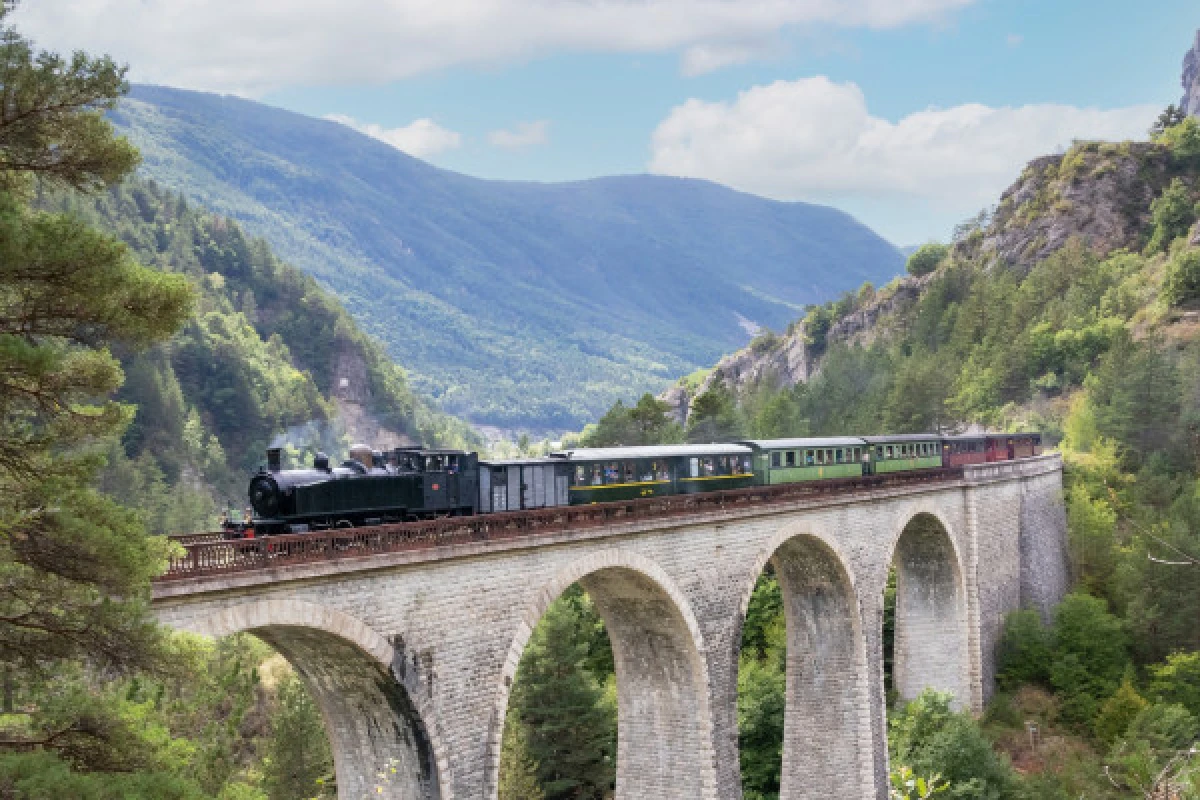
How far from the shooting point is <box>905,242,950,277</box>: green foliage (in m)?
122

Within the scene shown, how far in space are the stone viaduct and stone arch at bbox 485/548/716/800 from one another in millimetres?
55

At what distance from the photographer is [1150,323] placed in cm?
7519

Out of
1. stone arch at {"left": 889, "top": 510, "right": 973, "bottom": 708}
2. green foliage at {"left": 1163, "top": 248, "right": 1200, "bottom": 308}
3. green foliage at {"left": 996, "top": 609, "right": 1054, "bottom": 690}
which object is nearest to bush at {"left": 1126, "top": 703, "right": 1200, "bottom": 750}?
green foliage at {"left": 996, "top": 609, "right": 1054, "bottom": 690}

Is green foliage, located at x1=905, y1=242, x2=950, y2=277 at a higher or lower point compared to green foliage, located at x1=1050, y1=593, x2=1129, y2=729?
higher

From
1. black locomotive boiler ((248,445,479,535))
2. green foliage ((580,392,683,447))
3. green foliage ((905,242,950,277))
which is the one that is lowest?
black locomotive boiler ((248,445,479,535))

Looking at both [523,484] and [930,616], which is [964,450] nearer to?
[930,616]

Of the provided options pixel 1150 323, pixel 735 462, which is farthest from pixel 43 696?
pixel 1150 323

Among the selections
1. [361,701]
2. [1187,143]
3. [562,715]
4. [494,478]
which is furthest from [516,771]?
[1187,143]

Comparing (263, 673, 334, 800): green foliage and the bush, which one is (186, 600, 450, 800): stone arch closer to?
(263, 673, 334, 800): green foliage

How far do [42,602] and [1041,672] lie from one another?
42.8 m

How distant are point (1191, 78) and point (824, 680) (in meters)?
167

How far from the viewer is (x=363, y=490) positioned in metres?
22.5

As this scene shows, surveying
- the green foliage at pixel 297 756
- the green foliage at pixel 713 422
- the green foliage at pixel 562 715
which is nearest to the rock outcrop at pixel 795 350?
the green foliage at pixel 713 422

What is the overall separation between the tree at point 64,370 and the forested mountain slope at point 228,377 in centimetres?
6060
